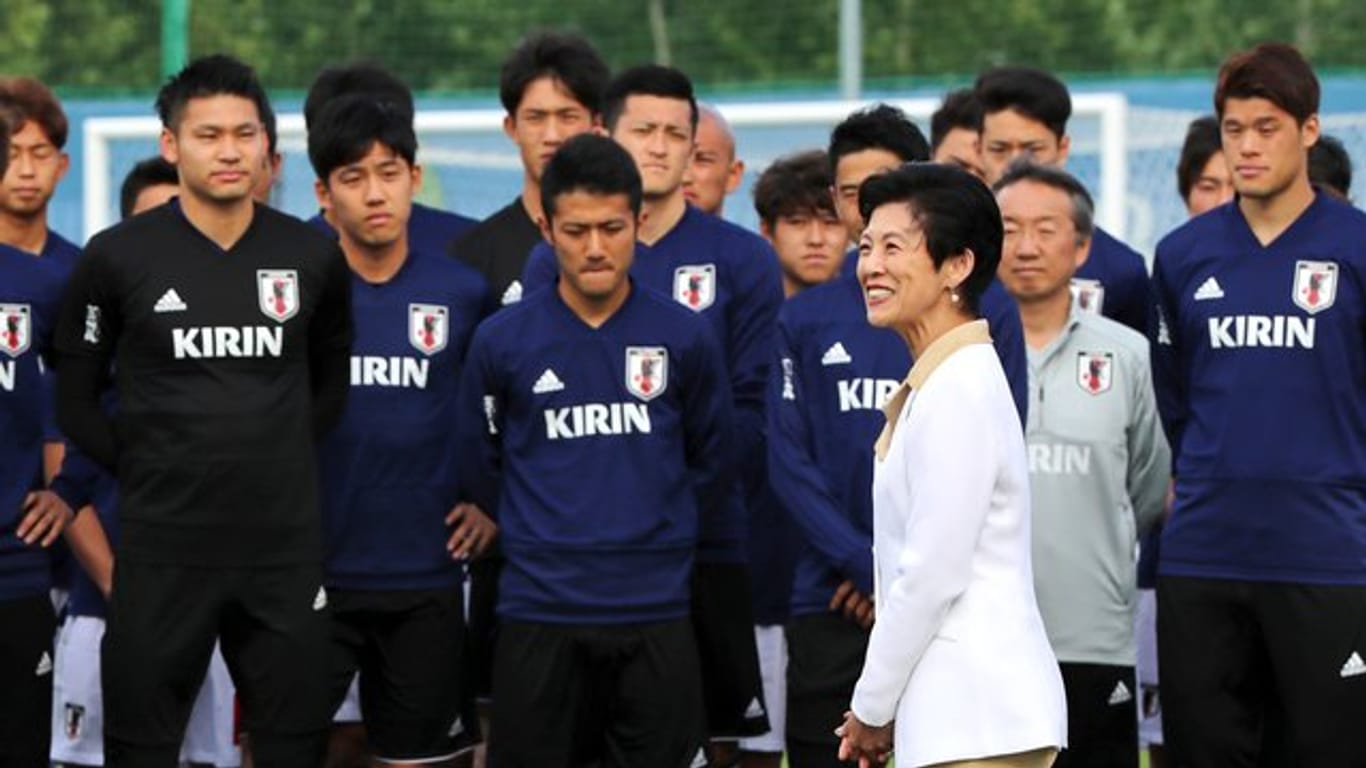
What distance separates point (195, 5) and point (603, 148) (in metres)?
12.6

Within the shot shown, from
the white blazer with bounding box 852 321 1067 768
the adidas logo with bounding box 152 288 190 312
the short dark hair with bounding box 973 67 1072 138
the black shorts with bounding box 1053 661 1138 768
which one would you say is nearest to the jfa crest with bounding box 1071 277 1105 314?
the short dark hair with bounding box 973 67 1072 138

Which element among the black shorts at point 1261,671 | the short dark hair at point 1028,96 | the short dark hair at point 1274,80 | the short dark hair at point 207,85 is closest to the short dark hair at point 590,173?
the short dark hair at point 207,85

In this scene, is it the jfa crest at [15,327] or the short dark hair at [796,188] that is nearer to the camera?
the jfa crest at [15,327]

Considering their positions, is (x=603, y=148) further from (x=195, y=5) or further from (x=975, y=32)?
(x=975, y=32)

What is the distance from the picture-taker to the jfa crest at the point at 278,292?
7.66m

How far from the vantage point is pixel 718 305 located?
8.36 m

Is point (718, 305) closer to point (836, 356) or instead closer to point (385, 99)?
point (836, 356)

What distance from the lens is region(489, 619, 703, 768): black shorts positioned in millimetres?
7543

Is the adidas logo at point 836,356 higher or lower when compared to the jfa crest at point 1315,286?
lower

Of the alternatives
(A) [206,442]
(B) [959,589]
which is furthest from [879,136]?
(B) [959,589]

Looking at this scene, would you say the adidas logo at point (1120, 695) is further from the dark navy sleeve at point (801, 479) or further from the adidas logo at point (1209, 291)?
the adidas logo at point (1209, 291)

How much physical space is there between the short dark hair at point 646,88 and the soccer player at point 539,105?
9.6 inches

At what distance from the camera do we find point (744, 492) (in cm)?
865

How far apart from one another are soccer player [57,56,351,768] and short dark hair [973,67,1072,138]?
8.73 feet
